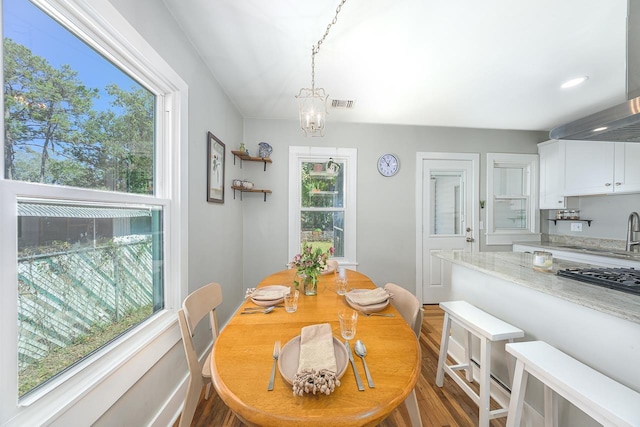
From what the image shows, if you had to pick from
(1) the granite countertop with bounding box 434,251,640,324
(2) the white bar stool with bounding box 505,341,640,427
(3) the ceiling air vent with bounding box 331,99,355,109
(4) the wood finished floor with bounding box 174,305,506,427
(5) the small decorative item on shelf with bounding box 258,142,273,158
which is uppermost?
(3) the ceiling air vent with bounding box 331,99,355,109

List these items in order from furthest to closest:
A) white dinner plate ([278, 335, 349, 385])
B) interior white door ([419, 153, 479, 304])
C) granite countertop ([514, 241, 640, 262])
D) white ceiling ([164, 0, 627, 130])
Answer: interior white door ([419, 153, 479, 304]) < granite countertop ([514, 241, 640, 262]) < white ceiling ([164, 0, 627, 130]) < white dinner plate ([278, 335, 349, 385])

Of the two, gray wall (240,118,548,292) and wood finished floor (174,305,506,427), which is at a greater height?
gray wall (240,118,548,292)

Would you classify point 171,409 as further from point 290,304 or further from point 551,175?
point 551,175

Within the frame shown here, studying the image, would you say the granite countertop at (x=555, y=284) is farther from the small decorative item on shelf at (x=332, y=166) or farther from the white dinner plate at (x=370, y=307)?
the small decorative item on shelf at (x=332, y=166)

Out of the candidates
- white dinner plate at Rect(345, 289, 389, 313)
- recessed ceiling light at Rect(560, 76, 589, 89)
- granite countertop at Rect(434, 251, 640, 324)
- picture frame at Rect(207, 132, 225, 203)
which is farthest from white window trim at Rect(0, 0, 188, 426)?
recessed ceiling light at Rect(560, 76, 589, 89)

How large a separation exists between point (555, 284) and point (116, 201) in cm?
233

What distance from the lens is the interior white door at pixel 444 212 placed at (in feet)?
10.3

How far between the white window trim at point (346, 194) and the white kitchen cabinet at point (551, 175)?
269 centimetres

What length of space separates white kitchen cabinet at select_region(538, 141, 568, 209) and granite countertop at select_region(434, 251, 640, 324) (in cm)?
187

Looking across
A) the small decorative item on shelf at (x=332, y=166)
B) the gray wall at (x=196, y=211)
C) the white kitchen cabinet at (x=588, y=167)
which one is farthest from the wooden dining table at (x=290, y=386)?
the white kitchen cabinet at (x=588, y=167)

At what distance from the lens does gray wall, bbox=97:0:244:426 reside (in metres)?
1.14

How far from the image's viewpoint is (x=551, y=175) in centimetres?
312

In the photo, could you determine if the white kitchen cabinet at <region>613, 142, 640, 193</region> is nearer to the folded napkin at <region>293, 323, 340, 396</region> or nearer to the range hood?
the range hood

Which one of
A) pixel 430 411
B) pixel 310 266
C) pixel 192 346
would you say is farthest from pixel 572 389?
pixel 192 346
